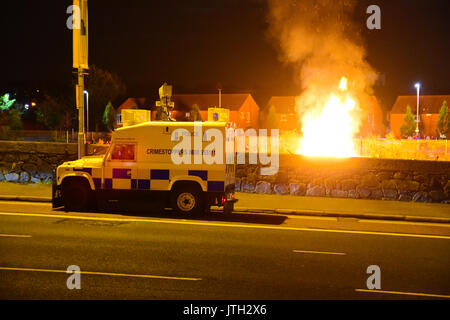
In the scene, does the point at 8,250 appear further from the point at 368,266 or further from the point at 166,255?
the point at 368,266

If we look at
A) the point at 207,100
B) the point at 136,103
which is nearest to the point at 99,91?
the point at 136,103

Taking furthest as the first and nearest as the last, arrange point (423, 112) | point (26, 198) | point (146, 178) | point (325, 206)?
point (423, 112)
point (26, 198)
point (325, 206)
point (146, 178)

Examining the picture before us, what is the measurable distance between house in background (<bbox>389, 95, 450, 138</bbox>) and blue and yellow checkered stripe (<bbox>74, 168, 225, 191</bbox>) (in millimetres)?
51138

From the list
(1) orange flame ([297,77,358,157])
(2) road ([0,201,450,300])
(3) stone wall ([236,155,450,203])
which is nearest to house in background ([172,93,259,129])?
(1) orange flame ([297,77,358,157])

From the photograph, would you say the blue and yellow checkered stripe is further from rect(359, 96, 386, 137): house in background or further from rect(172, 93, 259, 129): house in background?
rect(172, 93, 259, 129): house in background

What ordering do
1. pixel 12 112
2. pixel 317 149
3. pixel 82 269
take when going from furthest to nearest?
pixel 12 112
pixel 317 149
pixel 82 269

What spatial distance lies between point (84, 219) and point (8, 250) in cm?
333

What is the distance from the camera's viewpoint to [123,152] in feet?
39.0

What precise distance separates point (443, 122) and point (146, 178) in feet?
160

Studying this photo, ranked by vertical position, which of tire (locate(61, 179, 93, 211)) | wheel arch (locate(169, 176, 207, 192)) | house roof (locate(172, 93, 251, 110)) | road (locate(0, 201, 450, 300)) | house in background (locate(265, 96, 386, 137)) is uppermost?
house roof (locate(172, 93, 251, 110))

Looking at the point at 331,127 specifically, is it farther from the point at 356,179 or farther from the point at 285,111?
the point at 285,111

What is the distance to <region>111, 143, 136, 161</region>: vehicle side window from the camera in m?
11.9

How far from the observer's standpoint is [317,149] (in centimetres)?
2162
